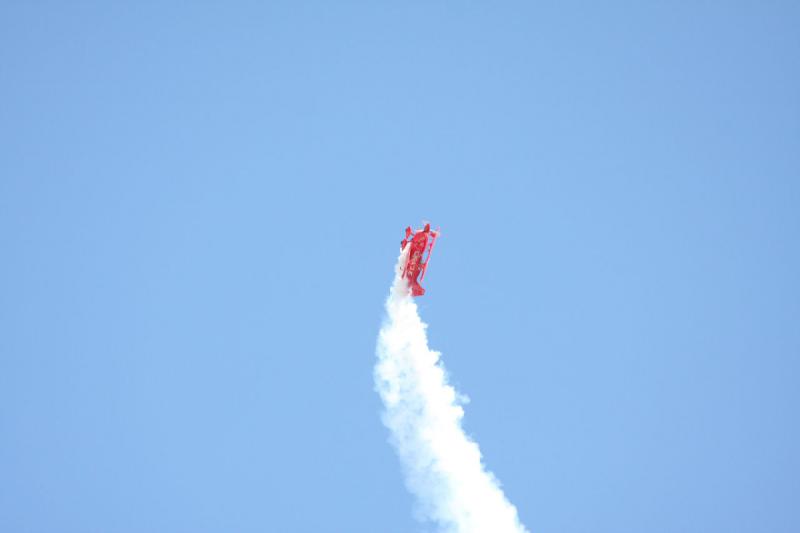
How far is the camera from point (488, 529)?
126 m

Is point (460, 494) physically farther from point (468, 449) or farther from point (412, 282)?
point (412, 282)

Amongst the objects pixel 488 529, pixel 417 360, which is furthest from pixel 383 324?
pixel 488 529

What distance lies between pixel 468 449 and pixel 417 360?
5.40 meters

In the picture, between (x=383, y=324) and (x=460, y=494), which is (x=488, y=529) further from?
(x=383, y=324)

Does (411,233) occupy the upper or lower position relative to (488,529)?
upper

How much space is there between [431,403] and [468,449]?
3104mm

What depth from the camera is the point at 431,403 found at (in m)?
128

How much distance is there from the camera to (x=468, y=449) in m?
128

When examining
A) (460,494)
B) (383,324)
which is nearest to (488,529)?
(460,494)

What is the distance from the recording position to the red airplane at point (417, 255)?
4811 inches

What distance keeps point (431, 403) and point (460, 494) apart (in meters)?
5.02

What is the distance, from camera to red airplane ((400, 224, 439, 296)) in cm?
12219

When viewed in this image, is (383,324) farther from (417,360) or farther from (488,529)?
(488,529)

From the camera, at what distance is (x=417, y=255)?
403ft
